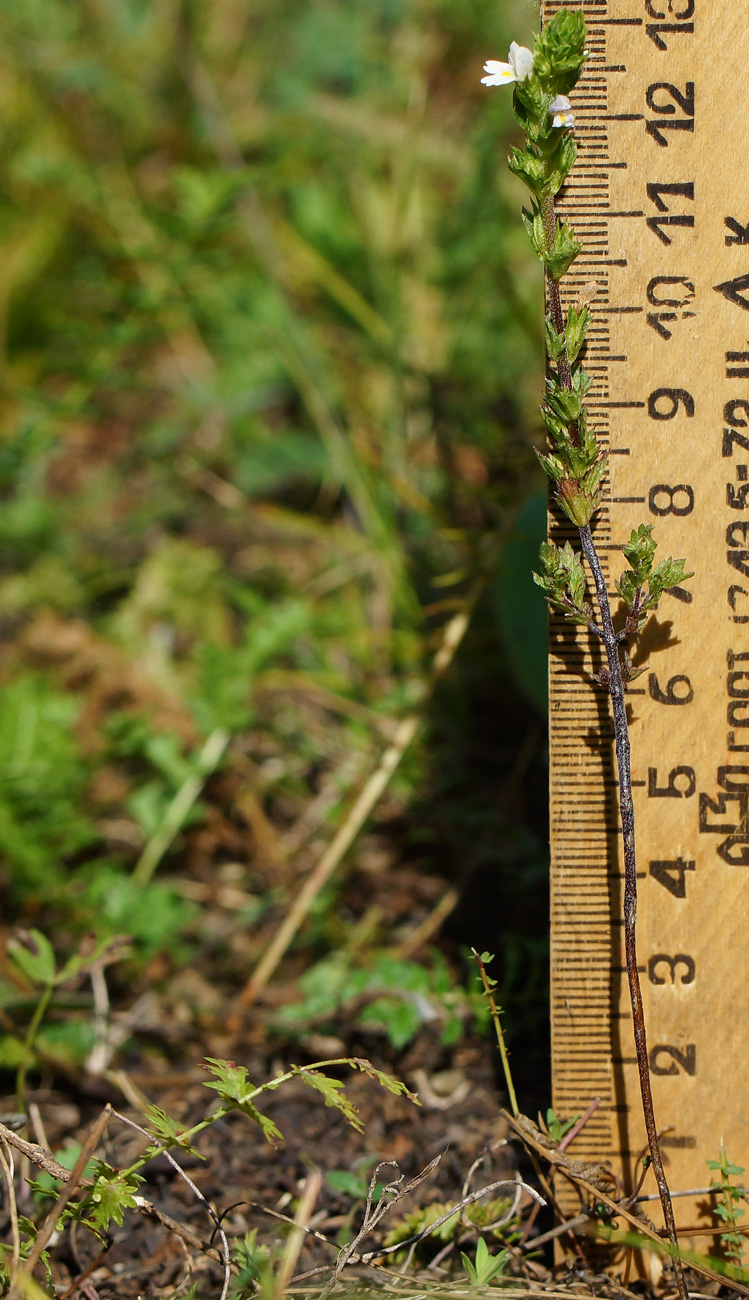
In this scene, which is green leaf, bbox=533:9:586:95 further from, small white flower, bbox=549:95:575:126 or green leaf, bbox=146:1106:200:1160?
green leaf, bbox=146:1106:200:1160

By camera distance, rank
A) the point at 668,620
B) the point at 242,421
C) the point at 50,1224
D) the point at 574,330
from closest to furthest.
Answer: the point at 50,1224
the point at 574,330
the point at 668,620
the point at 242,421

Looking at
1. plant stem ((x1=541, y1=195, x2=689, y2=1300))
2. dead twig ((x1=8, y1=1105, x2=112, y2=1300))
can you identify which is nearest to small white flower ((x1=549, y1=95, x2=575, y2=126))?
plant stem ((x1=541, y1=195, x2=689, y2=1300))

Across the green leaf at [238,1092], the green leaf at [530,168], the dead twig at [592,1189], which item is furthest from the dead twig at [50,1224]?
the green leaf at [530,168]

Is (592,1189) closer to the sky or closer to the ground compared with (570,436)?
closer to the ground

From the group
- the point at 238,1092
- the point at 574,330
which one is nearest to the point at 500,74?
the point at 574,330

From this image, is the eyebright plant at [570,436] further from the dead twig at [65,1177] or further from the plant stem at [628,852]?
the dead twig at [65,1177]

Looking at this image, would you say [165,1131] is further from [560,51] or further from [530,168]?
[560,51]

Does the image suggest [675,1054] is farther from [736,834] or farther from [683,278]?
[683,278]
